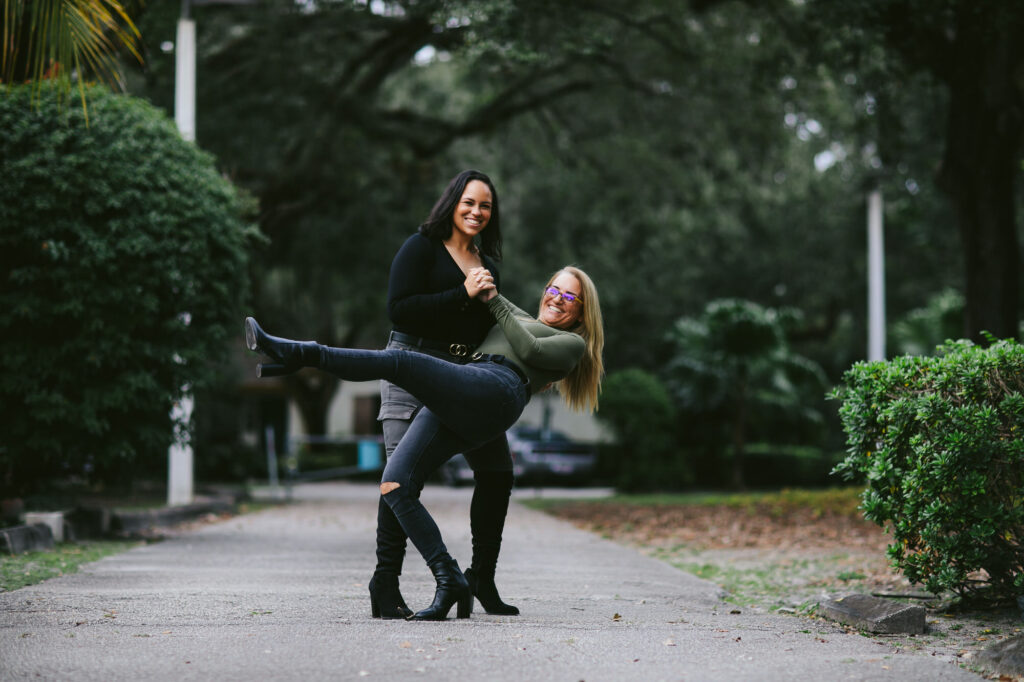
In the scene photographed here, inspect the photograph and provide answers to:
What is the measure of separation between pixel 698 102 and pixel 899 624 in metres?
A: 14.9

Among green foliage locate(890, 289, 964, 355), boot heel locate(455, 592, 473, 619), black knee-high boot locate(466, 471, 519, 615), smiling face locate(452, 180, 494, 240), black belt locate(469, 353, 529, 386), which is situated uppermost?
green foliage locate(890, 289, 964, 355)

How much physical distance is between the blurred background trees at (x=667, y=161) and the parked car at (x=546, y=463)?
2.51 metres

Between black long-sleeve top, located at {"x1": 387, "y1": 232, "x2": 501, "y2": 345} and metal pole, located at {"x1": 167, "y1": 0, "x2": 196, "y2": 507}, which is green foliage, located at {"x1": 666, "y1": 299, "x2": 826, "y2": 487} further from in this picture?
black long-sleeve top, located at {"x1": 387, "y1": 232, "x2": 501, "y2": 345}

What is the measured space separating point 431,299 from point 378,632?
1.41 meters

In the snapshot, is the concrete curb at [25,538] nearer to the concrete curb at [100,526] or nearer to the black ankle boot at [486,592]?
the concrete curb at [100,526]

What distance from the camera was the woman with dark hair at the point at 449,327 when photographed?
4.82m

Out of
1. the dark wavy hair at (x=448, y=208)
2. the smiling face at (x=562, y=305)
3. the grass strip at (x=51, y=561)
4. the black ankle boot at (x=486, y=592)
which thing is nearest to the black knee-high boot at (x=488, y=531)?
the black ankle boot at (x=486, y=592)

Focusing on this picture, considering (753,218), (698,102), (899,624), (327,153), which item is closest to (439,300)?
(899,624)

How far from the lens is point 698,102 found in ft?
62.0

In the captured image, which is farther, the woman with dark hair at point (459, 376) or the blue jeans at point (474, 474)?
the blue jeans at point (474, 474)

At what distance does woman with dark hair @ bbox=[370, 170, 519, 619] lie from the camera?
482cm

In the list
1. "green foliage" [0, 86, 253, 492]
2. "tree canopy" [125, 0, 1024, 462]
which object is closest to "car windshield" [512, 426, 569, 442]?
"tree canopy" [125, 0, 1024, 462]

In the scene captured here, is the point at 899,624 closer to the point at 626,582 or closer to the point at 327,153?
→ the point at 626,582

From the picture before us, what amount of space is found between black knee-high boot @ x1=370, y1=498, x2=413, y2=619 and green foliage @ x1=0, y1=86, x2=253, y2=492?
474cm
